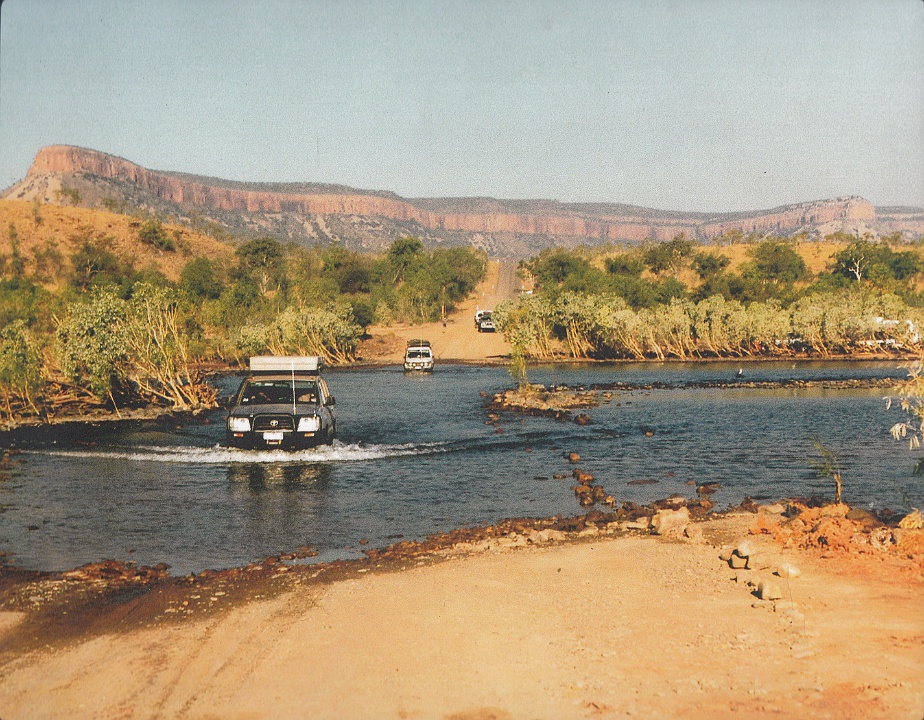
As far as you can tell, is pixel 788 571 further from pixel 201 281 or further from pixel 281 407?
pixel 201 281

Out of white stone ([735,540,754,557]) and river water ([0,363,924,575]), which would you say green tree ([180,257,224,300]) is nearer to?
river water ([0,363,924,575])

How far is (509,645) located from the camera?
955 cm

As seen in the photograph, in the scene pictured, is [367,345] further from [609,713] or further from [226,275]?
[609,713]

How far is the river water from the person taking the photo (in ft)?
54.0

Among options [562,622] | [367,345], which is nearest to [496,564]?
[562,622]

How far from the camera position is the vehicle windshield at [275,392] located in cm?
2347

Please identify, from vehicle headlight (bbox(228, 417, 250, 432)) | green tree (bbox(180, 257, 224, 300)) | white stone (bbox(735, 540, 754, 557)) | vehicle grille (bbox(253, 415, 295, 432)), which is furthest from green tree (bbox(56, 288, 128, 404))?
green tree (bbox(180, 257, 224, 300))

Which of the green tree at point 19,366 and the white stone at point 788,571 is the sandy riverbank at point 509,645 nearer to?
the white stone at point 788,571

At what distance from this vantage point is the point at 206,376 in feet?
210

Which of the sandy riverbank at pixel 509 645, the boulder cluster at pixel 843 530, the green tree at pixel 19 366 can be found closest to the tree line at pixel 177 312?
the green tree at pixel 19 366

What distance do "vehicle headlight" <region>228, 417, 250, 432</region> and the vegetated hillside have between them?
97.6m

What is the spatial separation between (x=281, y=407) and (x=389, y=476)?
3.39 m

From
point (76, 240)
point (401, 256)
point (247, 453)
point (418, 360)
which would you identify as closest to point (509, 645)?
point (247, 453)

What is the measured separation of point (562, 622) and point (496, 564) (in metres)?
2.96
